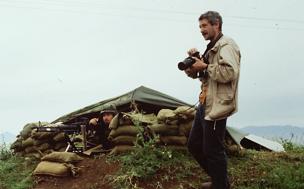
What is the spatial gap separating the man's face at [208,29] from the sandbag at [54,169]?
3.08 meters

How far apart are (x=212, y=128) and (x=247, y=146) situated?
5783 mm

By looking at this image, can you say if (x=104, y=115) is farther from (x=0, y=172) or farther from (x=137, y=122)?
(x=0, y=172)

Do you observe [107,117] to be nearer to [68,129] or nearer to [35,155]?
A: [68,129]

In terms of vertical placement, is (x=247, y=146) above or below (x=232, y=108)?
A: below

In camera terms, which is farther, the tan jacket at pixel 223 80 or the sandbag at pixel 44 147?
the sandbag at pixel 44 147

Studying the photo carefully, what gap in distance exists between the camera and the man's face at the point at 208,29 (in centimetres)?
478

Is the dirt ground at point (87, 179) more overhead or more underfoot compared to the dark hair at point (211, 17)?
more underfoot

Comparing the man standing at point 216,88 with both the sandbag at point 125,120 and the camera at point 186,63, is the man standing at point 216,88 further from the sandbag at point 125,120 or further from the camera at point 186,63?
the sandbag at point 125,120

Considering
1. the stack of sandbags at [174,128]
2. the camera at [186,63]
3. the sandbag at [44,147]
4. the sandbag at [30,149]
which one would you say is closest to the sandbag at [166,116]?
the stack of sandbags at [174,128]

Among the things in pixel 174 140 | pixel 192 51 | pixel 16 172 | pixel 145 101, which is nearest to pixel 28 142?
pixel 16 172

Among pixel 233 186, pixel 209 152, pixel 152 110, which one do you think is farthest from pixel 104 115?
pixel 209 152

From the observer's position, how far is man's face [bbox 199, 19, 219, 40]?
478 centimetres

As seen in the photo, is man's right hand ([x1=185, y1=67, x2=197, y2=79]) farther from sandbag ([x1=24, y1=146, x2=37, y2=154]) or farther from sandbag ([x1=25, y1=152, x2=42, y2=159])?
sandbag ([x1=24, y1=146, x2=37, y2=154])

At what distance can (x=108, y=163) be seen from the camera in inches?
266
